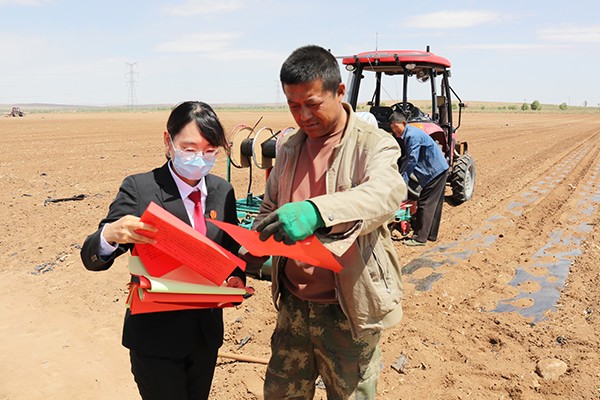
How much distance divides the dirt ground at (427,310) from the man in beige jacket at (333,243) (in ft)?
4.57

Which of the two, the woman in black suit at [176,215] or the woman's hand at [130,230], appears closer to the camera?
the woman's hand at [130,230]

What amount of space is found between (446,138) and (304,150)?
6483mm

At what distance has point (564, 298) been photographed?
493 cm

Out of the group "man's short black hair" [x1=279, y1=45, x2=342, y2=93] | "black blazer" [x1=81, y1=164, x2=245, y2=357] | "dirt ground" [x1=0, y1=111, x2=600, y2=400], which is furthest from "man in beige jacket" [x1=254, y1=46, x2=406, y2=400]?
"dirt ground" [x1=0, y1=111, x2=600, y2=400]

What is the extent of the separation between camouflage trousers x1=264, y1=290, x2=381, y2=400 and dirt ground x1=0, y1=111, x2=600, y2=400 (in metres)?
1.29

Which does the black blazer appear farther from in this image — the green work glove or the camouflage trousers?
the green work glove

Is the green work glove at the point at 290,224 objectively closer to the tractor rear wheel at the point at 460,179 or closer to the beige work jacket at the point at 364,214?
the beige work jacket at the point at 364,214

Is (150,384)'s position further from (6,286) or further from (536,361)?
(6,286)

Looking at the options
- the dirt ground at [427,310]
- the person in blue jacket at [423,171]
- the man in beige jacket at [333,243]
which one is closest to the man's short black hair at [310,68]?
the man in beige jacket at [333,243]

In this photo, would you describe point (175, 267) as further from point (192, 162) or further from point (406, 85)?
point (406, 85)

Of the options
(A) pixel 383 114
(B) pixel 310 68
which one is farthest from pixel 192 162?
(A) pixel 383 114

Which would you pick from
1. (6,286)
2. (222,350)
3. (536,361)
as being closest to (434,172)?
(536,361)

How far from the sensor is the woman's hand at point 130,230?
176 cm

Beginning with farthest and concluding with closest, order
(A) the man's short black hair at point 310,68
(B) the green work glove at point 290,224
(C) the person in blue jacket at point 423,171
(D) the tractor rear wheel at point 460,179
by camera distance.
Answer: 1. (D) the tractor rear wheel at point 460,179
2. (C) the person in blue jacket at point 423,171
3. (A) the man's short black hair at point 310,68
4. (B) the green work glove at point 290,224
